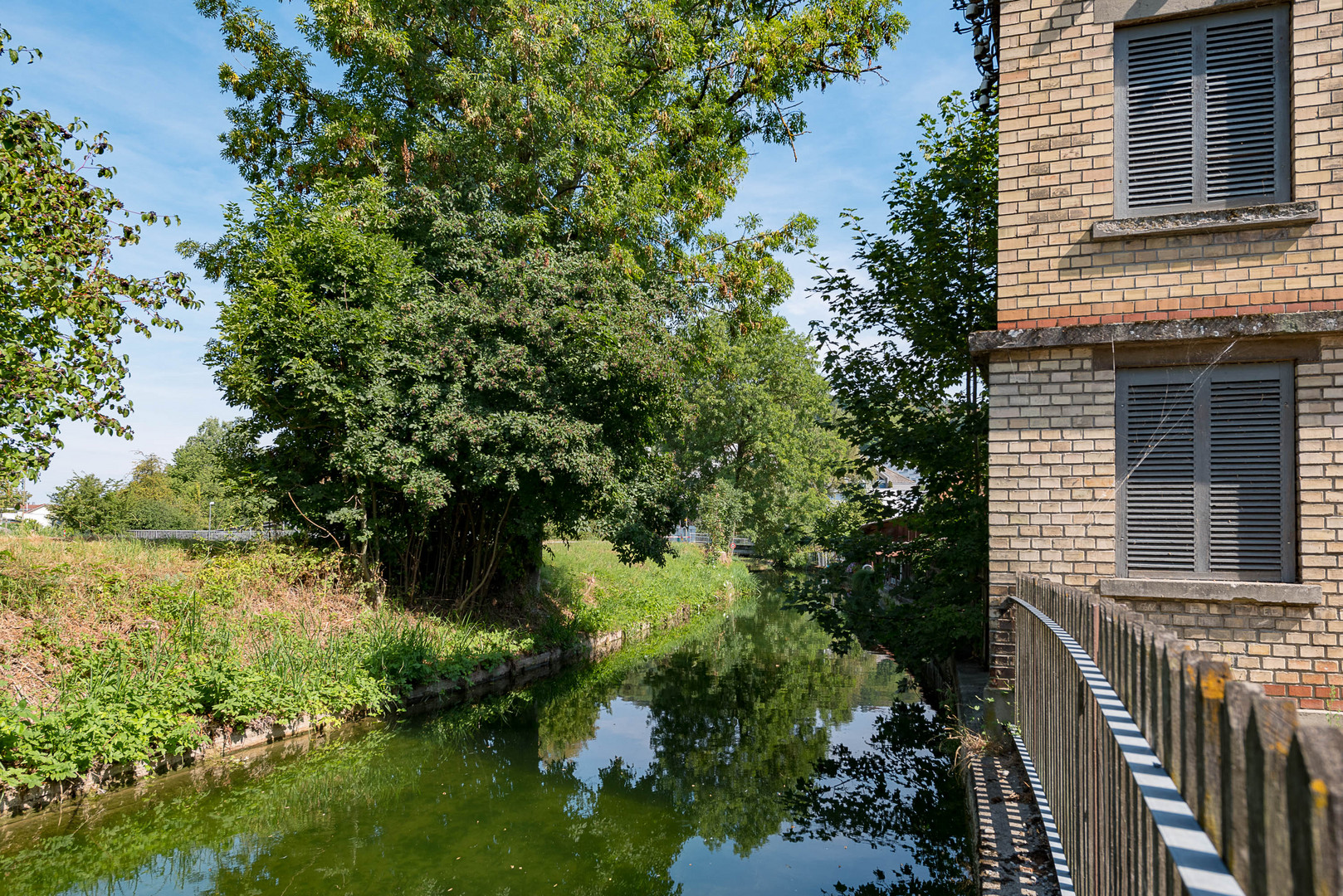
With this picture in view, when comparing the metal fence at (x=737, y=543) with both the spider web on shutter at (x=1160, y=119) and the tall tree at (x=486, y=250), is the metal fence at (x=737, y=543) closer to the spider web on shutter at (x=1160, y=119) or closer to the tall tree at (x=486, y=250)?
the tall tree at (x=486, y=250)

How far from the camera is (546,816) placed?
7336 mm

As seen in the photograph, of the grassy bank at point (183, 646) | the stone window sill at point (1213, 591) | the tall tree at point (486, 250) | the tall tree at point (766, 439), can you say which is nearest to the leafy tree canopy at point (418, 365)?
the tall tree at point (486, 250)

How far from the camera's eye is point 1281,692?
604cm

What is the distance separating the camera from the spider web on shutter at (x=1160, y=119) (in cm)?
661

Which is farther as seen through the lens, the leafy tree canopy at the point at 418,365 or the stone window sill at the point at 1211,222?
the leafy tree canopy at the point at 418,365

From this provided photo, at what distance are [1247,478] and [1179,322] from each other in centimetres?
135

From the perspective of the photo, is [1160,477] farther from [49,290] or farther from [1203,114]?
[49,290]

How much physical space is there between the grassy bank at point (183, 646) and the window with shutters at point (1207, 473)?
883 cm

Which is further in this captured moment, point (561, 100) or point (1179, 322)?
point (561, 100)

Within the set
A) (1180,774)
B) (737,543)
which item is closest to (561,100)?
(1180,774)

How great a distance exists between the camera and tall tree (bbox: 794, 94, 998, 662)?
9.91 metres

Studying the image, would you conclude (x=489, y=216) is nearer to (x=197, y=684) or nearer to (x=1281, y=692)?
(x=197, y=684)

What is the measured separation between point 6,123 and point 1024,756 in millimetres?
10172

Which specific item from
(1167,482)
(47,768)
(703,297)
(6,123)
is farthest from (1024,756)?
(703,297)
